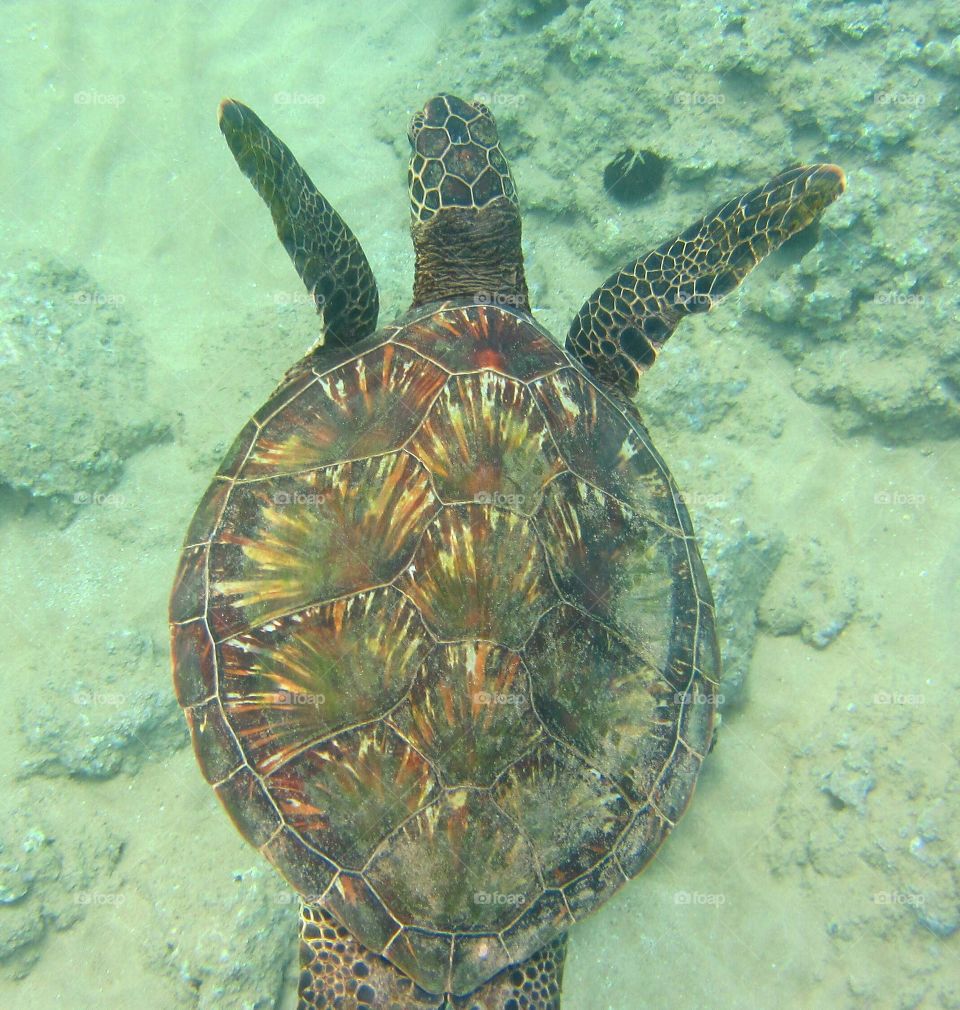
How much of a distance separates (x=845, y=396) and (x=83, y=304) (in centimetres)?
467

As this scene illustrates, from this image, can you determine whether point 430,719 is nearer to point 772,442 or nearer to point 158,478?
point 158,478

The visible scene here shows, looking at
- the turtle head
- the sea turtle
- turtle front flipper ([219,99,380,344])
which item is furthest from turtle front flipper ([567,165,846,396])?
turtle front flipper ([219,99,380,344])

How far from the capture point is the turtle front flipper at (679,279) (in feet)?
9.08

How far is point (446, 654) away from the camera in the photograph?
1.78 meters

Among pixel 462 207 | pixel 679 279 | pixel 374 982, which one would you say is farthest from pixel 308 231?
pixel 374 982

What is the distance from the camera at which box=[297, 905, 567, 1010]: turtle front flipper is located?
183cm

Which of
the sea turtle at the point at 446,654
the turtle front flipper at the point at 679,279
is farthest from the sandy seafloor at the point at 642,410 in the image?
the sea turtle at the point at 446,654

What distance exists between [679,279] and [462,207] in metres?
1.06

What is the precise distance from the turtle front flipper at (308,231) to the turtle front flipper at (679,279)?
1.07 m

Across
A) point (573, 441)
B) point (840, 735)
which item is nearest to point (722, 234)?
point (573, 441)

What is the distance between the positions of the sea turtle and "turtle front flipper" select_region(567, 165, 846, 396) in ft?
1.76

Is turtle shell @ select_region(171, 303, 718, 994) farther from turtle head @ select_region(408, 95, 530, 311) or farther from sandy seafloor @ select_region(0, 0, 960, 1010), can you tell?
sandy seafloor @ select_region(0, 0, 960, 1010)

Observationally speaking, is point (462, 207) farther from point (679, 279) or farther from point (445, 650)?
point (445, 650)

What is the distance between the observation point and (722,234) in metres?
2.82
